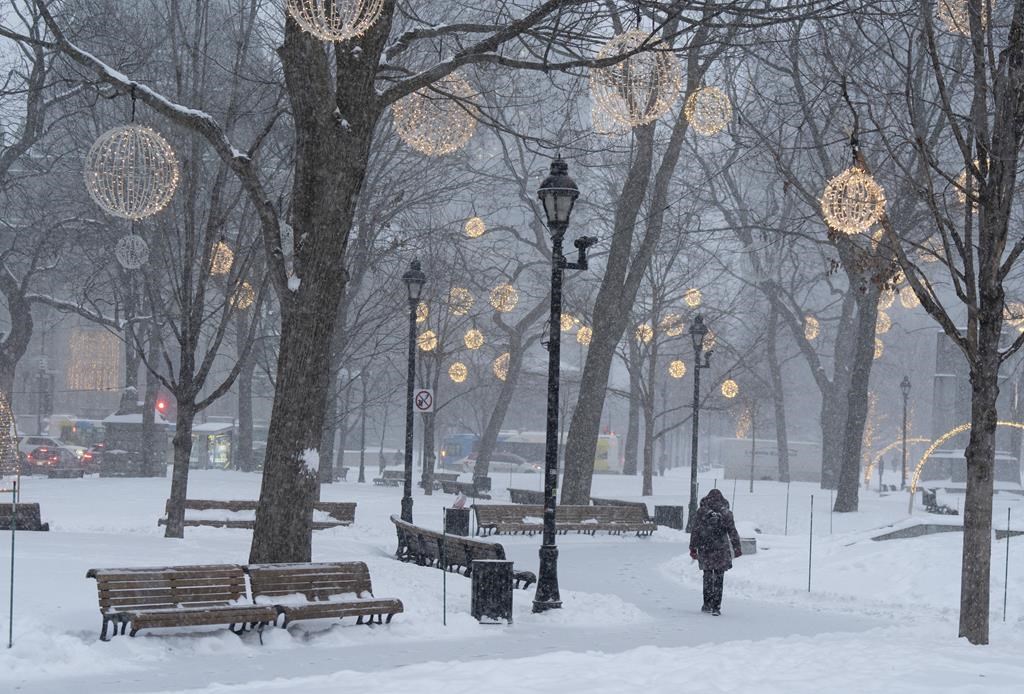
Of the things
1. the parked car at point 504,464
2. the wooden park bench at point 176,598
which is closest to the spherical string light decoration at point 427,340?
the parked car at point 504,464

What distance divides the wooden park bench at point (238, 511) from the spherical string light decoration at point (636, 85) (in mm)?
10046

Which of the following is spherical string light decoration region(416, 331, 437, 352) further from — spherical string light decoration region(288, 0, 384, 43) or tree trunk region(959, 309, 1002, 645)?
spherical string light decoration region(288, 0, 384, 43)

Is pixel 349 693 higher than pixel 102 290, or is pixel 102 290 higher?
pixel 102 290

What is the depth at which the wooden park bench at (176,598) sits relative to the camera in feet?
36.4

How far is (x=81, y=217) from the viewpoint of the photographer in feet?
120

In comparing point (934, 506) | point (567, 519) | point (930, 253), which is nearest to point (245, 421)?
point (567, 519)

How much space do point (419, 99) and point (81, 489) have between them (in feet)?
69.3

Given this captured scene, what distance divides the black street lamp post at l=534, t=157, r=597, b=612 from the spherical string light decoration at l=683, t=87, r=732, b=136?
4.61 m

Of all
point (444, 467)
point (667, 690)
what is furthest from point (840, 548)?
point (444, 467)

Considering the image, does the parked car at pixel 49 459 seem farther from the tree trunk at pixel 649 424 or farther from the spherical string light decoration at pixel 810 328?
the spherical string light decoration at pixel 810 328

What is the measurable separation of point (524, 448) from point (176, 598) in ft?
184

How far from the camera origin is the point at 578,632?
44.9 ft

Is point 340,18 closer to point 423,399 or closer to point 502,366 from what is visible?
point 423,399

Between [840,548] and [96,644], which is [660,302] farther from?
[96,644]
